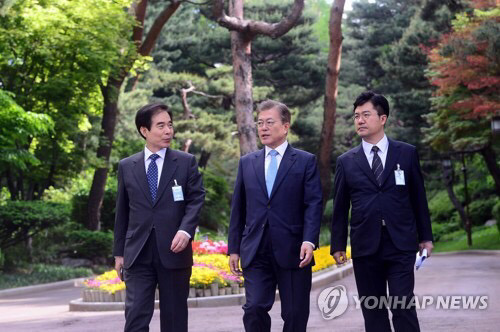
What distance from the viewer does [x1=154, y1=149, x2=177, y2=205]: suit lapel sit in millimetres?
7500

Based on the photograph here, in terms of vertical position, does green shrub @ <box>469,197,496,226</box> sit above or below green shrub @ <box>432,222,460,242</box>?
above

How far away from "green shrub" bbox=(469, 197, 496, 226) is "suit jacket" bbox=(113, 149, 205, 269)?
41.4 meters

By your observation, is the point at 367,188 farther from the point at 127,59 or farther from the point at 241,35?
the point at 127,59

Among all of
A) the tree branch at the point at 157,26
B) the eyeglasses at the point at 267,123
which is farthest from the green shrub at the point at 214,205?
the eyeglasses at the point at 267,123

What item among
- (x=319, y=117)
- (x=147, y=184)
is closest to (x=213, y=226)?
(x=319, y=117)

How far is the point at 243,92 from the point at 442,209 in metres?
30.0

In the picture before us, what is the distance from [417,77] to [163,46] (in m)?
14.9

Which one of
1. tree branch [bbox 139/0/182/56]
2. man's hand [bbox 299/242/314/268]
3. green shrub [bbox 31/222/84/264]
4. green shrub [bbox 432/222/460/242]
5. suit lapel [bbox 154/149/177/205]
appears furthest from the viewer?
green shrub [bbox 432/222/460/242]

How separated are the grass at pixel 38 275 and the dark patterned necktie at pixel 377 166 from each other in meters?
16.8

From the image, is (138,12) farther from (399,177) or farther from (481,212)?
(399,177)

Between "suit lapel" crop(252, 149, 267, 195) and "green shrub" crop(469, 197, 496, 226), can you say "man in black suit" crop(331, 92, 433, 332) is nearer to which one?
"suit lapel" crop(252, 149, 267, 195)

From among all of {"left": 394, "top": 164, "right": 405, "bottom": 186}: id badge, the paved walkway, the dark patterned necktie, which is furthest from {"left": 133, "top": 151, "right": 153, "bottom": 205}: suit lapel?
the paved walkway

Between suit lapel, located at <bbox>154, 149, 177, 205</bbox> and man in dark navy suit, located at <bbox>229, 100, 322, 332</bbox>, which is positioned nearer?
man in dark navy suit, located at <bbox>229, 100, 322, 332</bbox>

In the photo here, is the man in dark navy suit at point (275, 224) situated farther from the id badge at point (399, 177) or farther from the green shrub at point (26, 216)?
the green shrub at point (26, 216)
